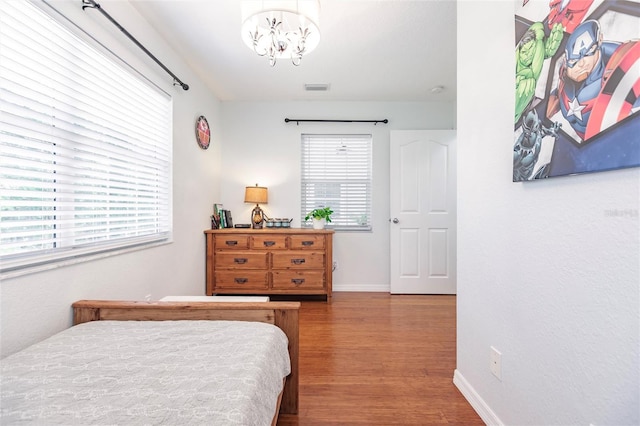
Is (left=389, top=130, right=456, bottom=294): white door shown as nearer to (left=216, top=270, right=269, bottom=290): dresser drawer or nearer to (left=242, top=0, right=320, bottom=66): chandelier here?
(left=216, top=270, right=269, bottom=290): dresser drawer

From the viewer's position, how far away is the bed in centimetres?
72

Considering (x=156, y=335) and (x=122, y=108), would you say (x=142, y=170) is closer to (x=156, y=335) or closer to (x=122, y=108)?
(x=122, y=108)

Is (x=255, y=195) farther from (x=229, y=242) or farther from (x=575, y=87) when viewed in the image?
(x=575, y=87)

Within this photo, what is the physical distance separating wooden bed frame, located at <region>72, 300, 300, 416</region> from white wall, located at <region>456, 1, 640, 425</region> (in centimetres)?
96

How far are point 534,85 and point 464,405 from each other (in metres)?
1.60

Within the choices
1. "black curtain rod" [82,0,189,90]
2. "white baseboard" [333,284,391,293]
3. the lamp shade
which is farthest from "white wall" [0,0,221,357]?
"white baseboard" [333,284,391,293]

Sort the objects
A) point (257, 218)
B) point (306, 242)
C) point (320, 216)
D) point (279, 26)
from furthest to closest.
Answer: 1. point (257, 218)
2. point (320, 216)
3. point (306, 242)
4. point (279, 26)

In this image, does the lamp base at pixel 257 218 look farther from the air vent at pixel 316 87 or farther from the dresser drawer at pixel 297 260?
the air vent at pixel 316 87

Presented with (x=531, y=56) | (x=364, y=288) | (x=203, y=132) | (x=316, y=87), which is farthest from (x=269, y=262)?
(x=531, y=56)

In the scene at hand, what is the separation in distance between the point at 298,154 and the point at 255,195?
Answer: 791 mm

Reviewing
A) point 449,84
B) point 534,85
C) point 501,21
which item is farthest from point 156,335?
point 449,84

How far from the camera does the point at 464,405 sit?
1484 millimetres

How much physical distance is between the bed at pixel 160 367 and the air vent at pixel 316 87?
8.54 ft

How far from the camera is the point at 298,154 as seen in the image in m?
3.62
